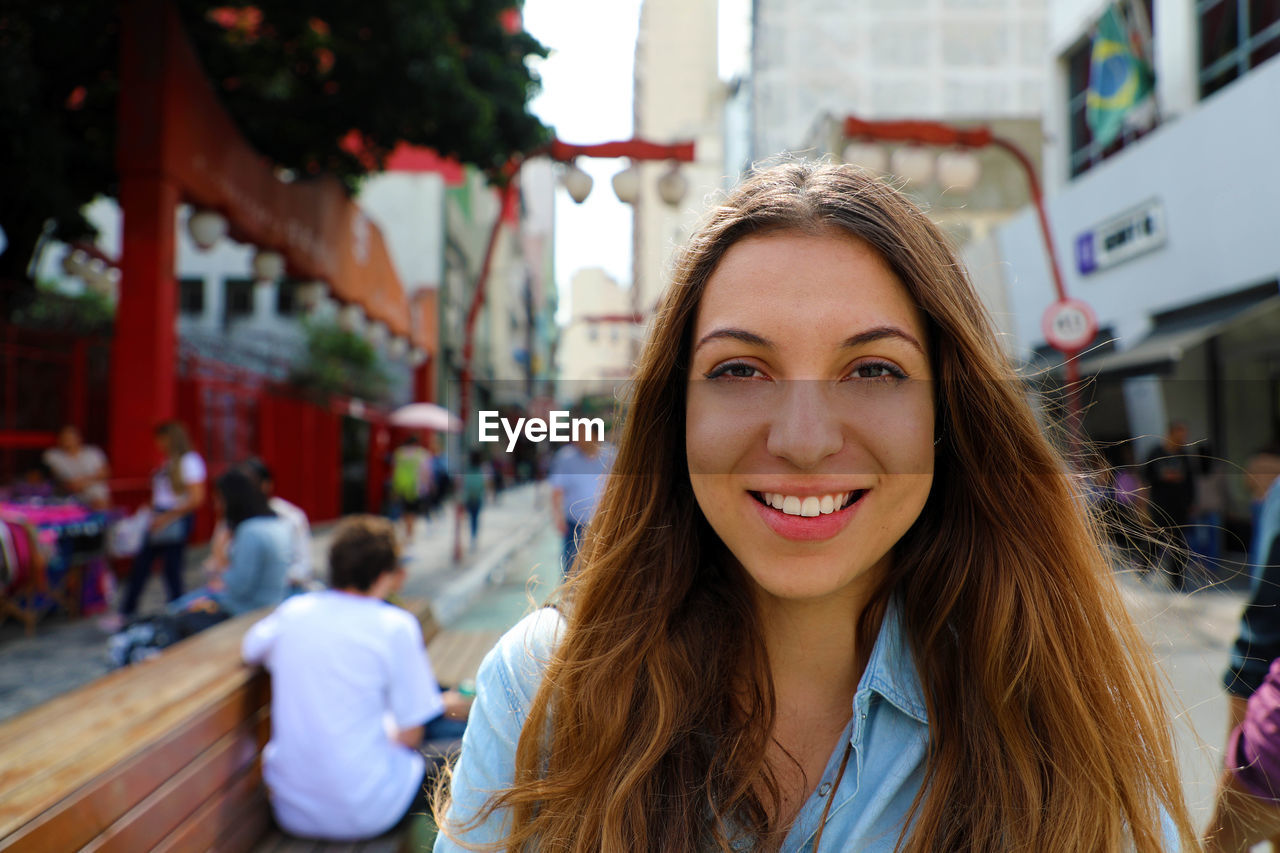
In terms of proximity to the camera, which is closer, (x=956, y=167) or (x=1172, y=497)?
(x=1172, y=497)

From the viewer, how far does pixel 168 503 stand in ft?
23.0

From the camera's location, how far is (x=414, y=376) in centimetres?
2602

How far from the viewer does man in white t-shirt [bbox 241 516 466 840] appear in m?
2.96

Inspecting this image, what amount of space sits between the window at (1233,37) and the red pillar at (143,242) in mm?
9434

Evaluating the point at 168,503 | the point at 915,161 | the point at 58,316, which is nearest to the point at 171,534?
the point at 168,503

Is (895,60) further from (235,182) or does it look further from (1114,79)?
(235,182)

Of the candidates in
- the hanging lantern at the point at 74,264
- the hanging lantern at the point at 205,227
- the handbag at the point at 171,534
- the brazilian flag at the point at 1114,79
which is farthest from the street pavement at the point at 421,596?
the brazilian flag at the point at 1114,79

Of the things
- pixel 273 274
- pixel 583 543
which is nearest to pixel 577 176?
pixel 273 274

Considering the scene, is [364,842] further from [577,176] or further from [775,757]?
[577,176]

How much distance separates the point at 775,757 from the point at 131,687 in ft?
8.62

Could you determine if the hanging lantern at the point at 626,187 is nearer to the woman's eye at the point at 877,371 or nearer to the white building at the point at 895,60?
the woman's eye at the point at 877,371

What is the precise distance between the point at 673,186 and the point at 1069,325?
16.5 feet

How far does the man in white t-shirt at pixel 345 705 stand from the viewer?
2959 millimetres

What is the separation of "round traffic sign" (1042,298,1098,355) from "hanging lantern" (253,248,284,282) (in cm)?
857
